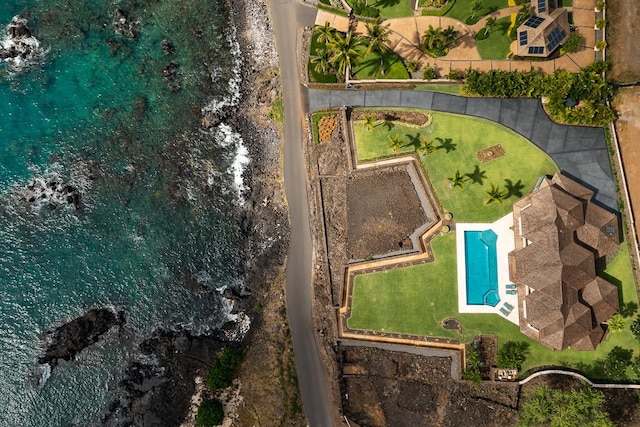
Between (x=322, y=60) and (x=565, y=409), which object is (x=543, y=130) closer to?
(x=322, y=60)

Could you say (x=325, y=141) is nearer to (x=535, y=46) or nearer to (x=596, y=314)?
(x=535, y=46)

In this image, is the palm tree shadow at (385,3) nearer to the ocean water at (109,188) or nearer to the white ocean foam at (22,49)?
the ocean water at (109,188)

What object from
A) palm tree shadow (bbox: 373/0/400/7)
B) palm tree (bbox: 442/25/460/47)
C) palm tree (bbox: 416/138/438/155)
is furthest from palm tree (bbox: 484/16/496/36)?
palm tree (bbox: 416/138/438/155)

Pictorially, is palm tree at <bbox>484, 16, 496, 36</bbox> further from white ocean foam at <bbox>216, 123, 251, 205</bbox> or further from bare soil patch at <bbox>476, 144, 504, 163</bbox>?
white ocean foam at <bbox>216, 123, 251, 205</bbox>

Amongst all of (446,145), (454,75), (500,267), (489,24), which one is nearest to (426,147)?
(446,145)

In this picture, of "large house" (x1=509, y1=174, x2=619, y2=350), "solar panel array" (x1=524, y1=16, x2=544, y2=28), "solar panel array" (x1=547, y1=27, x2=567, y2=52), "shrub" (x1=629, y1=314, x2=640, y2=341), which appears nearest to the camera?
"large house" (x1=509, y1=174, x2=619, y2=350)
